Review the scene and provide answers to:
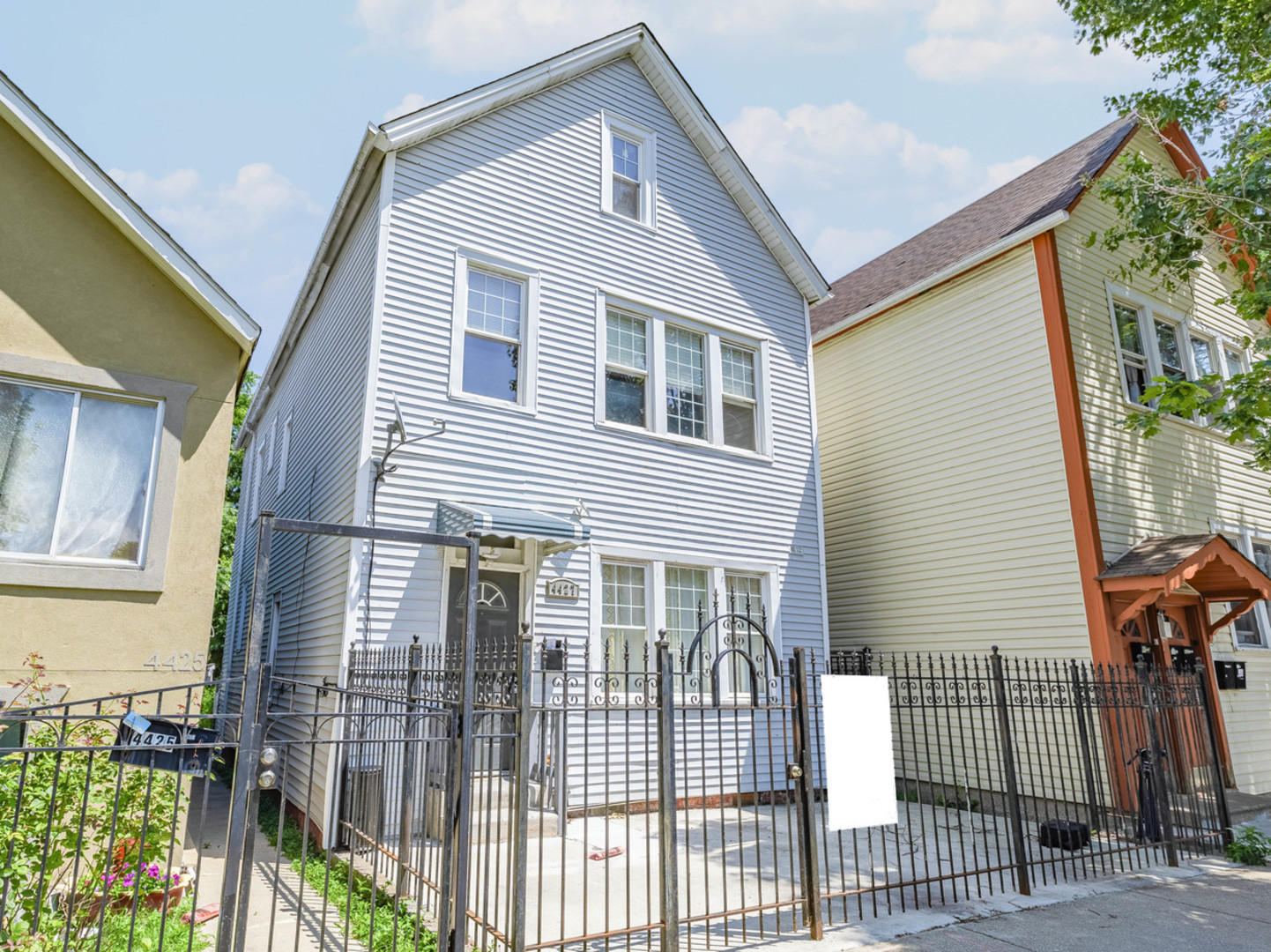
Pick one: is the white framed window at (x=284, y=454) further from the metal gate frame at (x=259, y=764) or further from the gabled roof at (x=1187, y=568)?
the gabled roof at (x=1187, y=568)

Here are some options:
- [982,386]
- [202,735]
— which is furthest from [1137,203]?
[202,735]

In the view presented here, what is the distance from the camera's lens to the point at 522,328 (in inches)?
411

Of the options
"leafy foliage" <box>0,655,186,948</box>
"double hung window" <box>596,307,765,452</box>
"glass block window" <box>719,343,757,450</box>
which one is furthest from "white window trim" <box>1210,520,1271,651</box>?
"leafy foliage" <box>0,655,186,948</box>

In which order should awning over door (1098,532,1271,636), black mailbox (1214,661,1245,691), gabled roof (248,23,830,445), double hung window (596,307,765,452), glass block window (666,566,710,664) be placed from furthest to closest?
black mailbox (1214,661,1245,691) < double hung window (596,307,765,452) < glass block window (666,566,710,664) < awning over door (1098,532,1271,636) < gabled roof (248,23,830,445)

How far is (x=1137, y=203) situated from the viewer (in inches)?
462

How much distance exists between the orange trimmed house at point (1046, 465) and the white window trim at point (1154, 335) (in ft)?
0.14

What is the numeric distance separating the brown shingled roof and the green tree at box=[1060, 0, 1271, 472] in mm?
564

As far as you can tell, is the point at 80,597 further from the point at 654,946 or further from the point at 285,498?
the point at 285,498

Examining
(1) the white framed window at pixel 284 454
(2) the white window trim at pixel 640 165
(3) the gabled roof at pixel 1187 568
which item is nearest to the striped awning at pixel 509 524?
(2) the white window trim at pixel 640 165

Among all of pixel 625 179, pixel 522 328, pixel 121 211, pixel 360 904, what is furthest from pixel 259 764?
pixel 625 179

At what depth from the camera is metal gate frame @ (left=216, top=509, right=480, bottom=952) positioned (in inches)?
143

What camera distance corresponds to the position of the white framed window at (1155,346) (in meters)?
12.8

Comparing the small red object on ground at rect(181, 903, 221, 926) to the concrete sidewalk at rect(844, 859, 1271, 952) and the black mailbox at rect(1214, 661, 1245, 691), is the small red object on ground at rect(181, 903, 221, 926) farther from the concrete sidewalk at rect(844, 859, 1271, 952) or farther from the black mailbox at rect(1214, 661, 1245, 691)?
the black mailbox at rect(1214, 661, 1245, 691)

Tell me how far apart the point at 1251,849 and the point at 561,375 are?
9.52m
